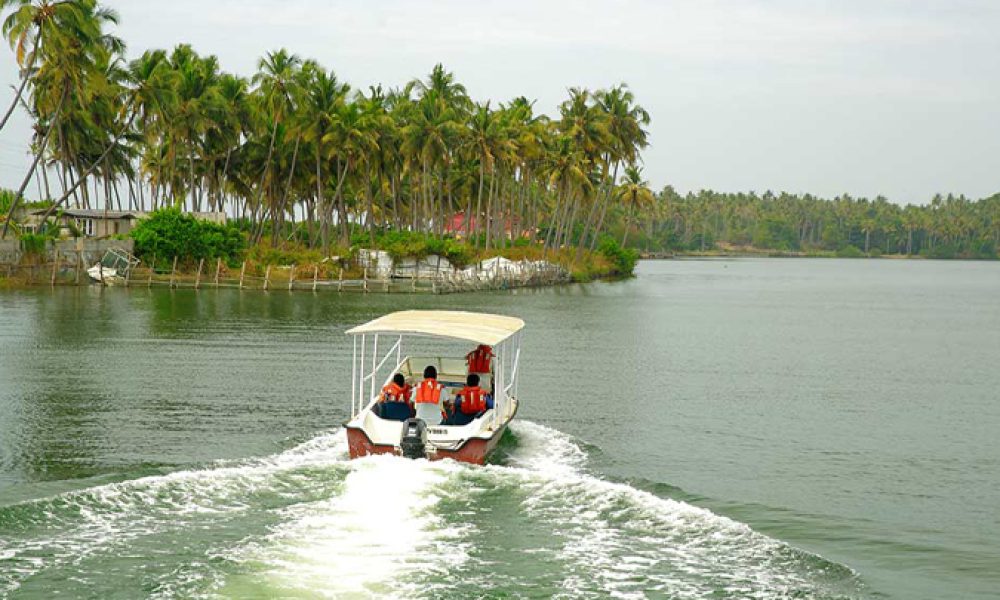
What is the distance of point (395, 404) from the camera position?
17.9 meters

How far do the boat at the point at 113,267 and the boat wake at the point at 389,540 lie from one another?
46.0 m

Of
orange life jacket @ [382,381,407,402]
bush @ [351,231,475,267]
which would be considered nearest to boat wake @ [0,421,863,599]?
orange life jacket @ [382,381,407,402]

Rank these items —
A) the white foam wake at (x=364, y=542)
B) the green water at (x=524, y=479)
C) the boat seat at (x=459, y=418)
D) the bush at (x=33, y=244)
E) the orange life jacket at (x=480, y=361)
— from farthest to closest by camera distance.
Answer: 1. the bush at (x=33, y=244)
2. the orange life jacket at (x=480, y=361)
3. the boat seat at (x=459, y=418)
4. the green water at (x=524, y=479)
5. the white foam wake at (x=364, y=542)

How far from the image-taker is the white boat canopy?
1864cm

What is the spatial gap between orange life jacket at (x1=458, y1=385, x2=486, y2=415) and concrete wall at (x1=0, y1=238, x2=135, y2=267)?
148 ft

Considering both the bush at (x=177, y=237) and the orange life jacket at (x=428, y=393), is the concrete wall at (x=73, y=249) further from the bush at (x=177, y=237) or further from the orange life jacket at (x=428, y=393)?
the orange life jacket at (x=428, y=393)

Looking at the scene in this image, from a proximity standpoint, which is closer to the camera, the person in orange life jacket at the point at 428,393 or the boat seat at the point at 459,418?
the person in orange life jacket at the point at 428,393

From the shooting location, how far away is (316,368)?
98.9ft

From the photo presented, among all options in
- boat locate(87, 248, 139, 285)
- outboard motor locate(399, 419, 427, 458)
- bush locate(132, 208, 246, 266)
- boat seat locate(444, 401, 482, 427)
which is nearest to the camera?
outboard motor locate(399, 419, 427, 458)

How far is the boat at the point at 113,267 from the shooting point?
193 feet

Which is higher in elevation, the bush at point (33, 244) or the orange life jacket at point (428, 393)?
the bush at point (33, 244)

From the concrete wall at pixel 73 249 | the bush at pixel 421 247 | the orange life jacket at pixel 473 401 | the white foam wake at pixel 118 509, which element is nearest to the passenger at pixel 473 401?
the orange life jacket at pixel 473 401

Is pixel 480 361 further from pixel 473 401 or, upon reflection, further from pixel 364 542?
pixel 364 542

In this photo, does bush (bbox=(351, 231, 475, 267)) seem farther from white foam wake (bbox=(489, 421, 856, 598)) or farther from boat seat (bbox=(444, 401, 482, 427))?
white foam wake (bbox=(489, 421, 856, 598))
